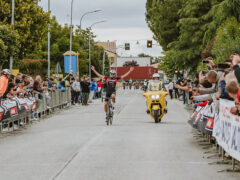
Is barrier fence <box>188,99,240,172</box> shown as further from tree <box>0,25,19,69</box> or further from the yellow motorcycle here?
tree <box>0,25,19,69</box>

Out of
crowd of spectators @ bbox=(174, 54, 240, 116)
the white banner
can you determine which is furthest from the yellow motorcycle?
the white banner

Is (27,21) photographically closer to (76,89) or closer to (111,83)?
(76,89)

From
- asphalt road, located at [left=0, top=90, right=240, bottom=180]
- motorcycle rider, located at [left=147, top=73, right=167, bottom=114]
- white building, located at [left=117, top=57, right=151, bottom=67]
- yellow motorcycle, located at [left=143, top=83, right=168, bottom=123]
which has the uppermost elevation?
white building, located at [left=117, top=57, right=151, bottom=67]

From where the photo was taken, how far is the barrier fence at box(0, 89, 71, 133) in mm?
16362

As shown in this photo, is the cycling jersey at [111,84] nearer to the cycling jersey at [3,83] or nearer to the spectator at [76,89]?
the cycling jersey at [3,83]

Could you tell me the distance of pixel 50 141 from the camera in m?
14.1

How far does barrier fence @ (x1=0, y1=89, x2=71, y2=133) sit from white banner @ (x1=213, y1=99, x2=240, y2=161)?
7.24 m

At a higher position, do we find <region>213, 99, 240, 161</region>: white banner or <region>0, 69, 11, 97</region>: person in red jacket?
<region>0, 69, 11, 97</region>: person in red jacket

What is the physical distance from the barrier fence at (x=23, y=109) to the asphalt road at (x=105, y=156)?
601 mm

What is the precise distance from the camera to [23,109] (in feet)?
61.1

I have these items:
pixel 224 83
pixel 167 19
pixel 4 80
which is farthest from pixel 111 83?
pixel 167 19

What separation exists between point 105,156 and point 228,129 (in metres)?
2.58

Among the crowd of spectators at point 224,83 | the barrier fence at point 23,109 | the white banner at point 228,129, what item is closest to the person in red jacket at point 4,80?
the barrier fence at point 23,109

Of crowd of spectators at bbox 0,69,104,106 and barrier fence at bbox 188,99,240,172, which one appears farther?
crowd of spectators at bbox 0,69,104,106
